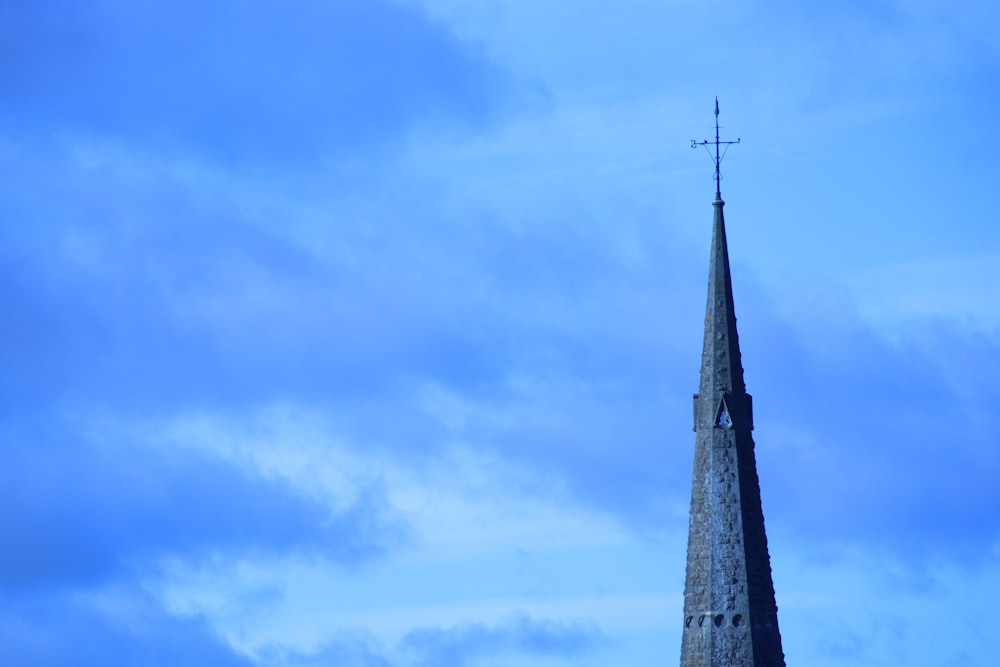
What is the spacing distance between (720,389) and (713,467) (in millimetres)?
3423

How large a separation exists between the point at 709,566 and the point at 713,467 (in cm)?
438

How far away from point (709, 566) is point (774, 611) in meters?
3.20

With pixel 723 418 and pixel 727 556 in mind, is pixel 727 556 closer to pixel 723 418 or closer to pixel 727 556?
pixel 727 556

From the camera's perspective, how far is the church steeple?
19538 cm

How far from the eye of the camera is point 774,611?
196625mm

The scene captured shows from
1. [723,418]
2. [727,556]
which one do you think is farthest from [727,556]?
[723,418]

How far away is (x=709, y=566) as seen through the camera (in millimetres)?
196625

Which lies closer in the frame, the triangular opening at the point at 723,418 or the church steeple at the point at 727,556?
the church steeple at the point at 727,556

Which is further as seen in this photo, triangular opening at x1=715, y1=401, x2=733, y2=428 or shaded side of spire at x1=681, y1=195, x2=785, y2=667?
triangular opening at x1=715, y1=401, x2=733, y2=428

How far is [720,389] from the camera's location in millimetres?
199750

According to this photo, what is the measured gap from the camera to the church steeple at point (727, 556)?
19538 centimetres

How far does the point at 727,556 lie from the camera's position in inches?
7741

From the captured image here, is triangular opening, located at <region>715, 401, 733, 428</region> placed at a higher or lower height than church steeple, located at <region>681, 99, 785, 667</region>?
higher

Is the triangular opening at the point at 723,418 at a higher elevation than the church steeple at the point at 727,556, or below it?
higher
